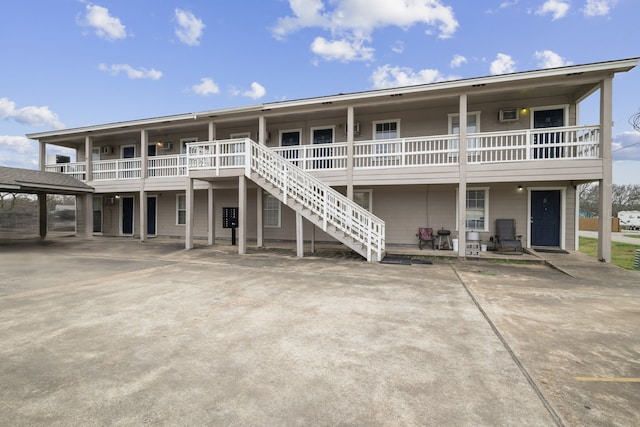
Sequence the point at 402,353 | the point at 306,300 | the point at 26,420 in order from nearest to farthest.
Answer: the point at 26,420, the point at 402,353, the point at 306,300

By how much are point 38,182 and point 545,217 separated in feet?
66.8

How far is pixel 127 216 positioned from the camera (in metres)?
16.3

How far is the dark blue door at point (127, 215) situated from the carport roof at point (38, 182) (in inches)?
80.3

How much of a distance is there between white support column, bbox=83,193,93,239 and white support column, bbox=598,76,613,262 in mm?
20593

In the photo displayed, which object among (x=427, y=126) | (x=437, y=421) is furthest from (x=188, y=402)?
(x=427, y=126)

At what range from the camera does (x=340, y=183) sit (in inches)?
417

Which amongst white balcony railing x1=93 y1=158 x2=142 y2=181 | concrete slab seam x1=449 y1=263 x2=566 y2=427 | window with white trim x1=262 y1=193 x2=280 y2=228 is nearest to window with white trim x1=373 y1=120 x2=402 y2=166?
window with white trim x1=262 y1=193 x2=280 y2=228

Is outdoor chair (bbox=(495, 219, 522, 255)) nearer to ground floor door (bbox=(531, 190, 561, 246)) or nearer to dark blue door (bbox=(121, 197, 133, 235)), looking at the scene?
ground floor door (bbox=(531, 190, 561, 246))

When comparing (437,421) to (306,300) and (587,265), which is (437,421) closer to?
(306,300)

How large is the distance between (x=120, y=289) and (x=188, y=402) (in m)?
4.54

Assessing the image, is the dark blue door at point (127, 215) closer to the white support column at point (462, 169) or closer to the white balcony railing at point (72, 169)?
the white balcony railing at point (72, 169)

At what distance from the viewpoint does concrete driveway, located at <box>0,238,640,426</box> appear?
215cm

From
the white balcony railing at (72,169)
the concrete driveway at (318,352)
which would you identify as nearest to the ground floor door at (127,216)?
the white balcony railing at (72,169)

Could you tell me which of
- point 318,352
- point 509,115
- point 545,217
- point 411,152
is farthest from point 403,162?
point 318,352
